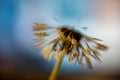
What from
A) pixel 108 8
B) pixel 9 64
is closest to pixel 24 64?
pixel 9 64

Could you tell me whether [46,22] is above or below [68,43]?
above

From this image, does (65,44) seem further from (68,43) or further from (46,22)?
(46,22)

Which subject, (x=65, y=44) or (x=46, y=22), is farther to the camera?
(x=46, y=22)

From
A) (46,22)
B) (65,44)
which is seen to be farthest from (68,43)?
(46,22)

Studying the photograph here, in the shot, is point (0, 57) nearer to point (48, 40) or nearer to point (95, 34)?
point (48, 40)

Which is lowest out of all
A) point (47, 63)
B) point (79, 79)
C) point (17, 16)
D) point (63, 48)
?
point (79, 79)

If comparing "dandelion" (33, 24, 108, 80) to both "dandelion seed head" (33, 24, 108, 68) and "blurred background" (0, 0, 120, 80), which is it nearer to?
"dandelion seed head" (33, 24, 108, 68)
